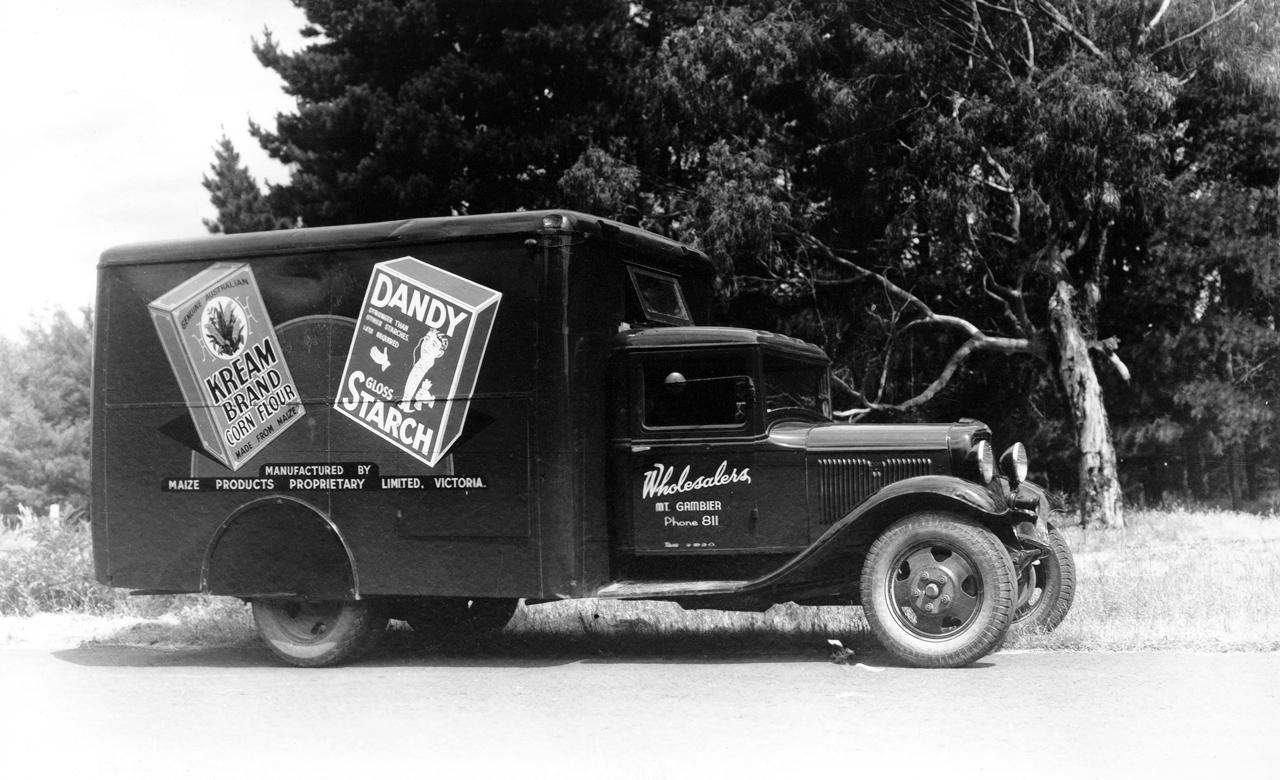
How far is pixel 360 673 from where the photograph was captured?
830 centimetres

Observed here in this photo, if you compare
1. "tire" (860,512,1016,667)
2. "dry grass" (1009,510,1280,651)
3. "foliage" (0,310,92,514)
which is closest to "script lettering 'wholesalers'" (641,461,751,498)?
"tire" (860,512,1016,667)

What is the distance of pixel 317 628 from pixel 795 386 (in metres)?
3.58

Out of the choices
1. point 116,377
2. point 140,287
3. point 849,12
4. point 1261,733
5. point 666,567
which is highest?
point 849,12

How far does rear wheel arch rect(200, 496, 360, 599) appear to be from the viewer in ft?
27.7

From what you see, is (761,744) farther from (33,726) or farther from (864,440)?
(33,726)

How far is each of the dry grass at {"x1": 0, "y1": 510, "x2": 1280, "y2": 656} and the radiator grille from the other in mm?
1091

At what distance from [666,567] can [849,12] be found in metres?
16.9

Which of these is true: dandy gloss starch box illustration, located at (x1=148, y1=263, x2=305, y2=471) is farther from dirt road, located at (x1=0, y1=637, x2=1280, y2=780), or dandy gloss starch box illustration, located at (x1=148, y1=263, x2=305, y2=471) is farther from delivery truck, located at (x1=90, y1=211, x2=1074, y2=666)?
dirt road, located at (x1=0, y1=637, x2=1280, y2=780)

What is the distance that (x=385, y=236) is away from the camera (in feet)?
27.8

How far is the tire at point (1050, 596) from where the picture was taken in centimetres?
880

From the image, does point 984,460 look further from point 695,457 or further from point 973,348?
point 973,348

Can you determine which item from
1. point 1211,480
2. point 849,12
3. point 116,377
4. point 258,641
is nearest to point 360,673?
point 258,641

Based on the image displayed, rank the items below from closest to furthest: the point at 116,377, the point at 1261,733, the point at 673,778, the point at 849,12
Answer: the point at 673,778, the point at 1261,733, the point at 116,377, the point at 849,12

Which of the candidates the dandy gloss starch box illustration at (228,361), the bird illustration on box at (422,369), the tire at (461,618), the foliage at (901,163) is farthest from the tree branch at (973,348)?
the dandy gloss starch box illustration at (228,361)
